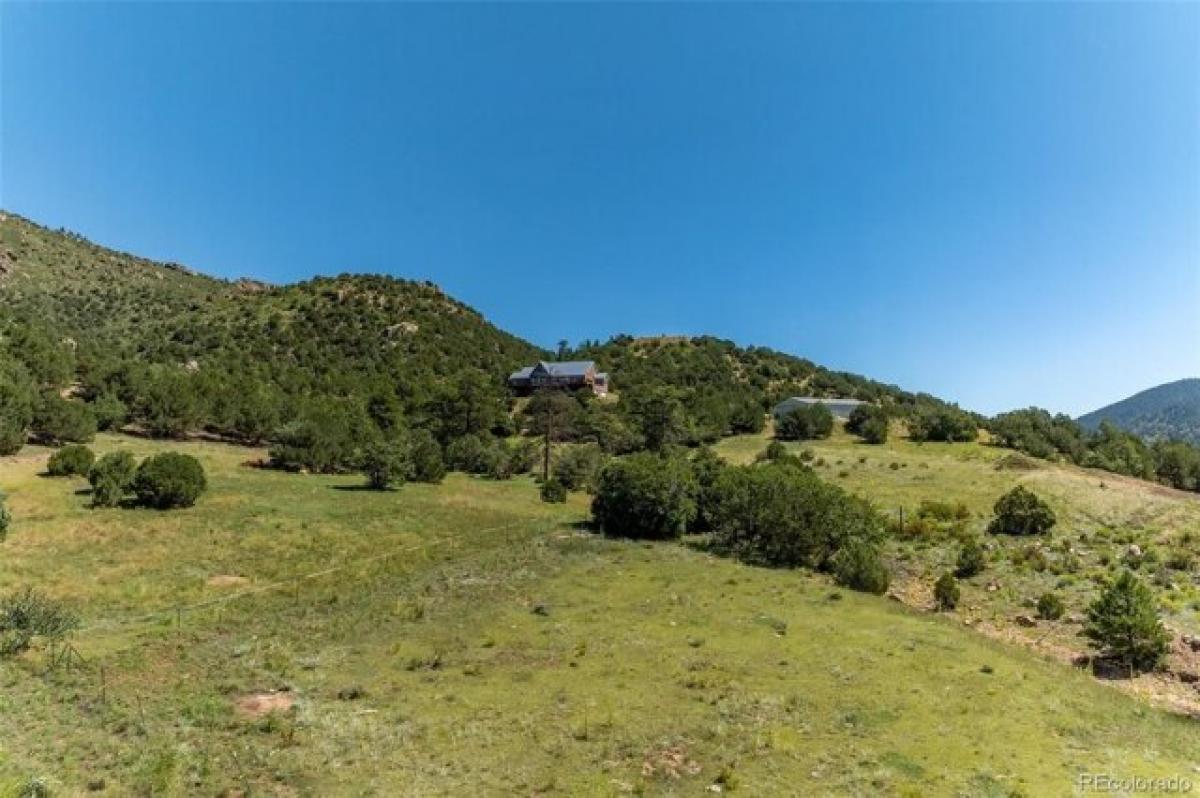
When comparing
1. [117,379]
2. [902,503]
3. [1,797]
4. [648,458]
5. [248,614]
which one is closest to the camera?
Answer: [1,797]

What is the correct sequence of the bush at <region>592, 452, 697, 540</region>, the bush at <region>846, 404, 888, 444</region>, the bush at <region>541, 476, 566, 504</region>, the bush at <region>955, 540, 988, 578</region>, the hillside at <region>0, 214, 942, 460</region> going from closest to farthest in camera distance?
the bush at <region>955, 540, 988, 578</region> → the bush at <region>592, 452, 697, 540</region> → the bush at <region>541, 476, 566, 504</region> → the hillside at <region>0, 214, 942, 460</region> → the bush at <region>846, 404, 888, 444</region>

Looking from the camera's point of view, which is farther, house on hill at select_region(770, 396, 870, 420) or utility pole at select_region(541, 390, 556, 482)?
house on hill at select_region(770, 396, 870, 420)

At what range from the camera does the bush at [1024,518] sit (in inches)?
1916

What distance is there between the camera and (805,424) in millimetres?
95750

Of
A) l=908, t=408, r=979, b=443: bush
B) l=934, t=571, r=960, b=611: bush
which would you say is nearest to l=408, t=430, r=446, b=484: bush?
l=934, t=571, r=960, b=611: bush

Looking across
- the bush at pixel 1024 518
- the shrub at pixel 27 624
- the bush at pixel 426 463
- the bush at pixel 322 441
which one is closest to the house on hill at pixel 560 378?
the bush at pixel 322 441

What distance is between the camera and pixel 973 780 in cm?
1489

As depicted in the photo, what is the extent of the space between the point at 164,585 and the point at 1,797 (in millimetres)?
18345

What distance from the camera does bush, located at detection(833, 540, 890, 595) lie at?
3500 cm

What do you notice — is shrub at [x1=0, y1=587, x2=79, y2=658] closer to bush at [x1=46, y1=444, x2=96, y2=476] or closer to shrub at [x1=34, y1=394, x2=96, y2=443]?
bush at [x1=46, y1=444, x2=96, y2=476]

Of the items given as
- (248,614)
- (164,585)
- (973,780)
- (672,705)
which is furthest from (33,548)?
(973,780)

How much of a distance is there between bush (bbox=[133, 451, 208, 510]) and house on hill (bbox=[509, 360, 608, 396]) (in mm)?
76610

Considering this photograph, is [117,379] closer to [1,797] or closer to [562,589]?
[562,589]

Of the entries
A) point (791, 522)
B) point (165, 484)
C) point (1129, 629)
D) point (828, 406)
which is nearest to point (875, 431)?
point (828, 406)
